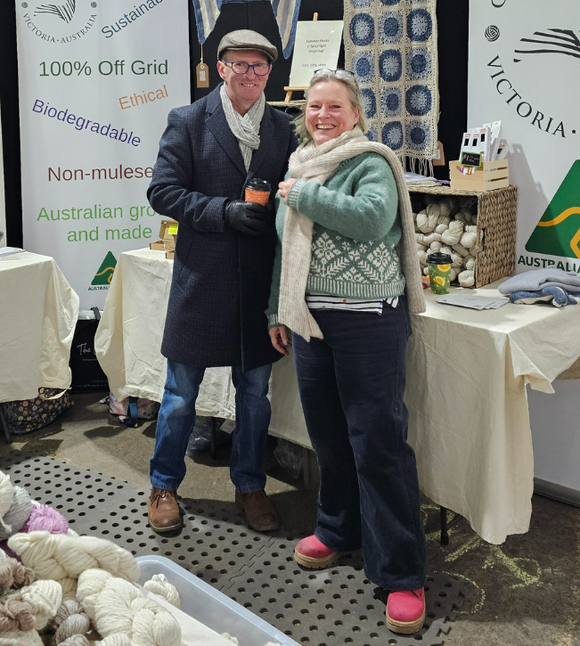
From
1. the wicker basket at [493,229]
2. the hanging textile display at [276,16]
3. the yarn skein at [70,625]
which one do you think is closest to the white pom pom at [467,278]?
the wicker basket at [493,229]

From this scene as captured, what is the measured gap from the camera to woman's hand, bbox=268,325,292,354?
7.59 ft

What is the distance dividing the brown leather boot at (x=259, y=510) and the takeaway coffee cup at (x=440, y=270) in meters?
0.95

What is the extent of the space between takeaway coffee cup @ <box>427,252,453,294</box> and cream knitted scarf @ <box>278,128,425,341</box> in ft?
1.14

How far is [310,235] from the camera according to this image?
1989 mm

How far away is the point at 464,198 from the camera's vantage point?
2.55 meters

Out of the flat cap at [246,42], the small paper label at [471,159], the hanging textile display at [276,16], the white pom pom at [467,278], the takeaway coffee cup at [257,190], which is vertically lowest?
the white pom pom at [467,278]

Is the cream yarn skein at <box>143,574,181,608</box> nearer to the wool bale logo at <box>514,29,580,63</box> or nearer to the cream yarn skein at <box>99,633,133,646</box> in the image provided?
the cream yarn skein at <box>99,633,133,646</box>

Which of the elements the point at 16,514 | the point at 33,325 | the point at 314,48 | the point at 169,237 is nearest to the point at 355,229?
the point at 16,514

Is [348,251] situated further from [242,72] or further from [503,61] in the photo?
[503,61]

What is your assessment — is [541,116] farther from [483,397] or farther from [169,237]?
[169,237]

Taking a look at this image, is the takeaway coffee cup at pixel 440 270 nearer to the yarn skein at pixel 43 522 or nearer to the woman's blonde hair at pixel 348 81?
the woman's blonde hair at pixel 348 81

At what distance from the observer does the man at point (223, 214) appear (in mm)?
2258

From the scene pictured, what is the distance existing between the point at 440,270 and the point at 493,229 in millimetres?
250

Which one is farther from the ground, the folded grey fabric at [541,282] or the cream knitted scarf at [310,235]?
the cream knitted scarf at [310,235]
